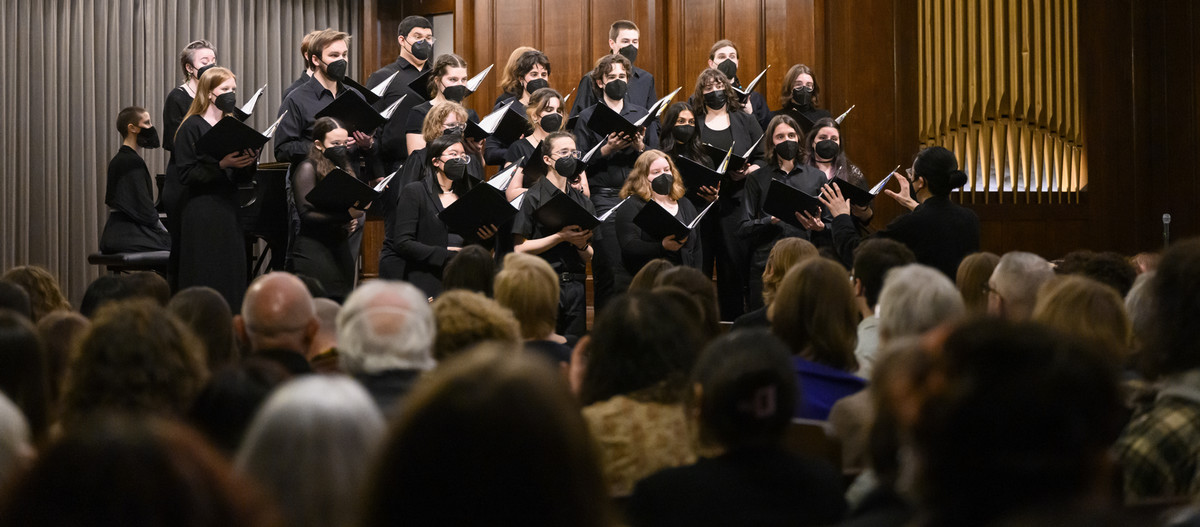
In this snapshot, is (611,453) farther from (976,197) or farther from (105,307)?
(976,197)

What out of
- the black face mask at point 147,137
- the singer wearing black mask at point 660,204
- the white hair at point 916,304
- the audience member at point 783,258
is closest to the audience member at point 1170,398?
the white hair at point 916,304

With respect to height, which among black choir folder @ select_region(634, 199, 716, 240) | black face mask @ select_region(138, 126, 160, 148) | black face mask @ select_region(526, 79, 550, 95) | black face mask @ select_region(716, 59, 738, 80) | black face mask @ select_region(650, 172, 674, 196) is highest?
black face mask @ select_region(716, 59, 738, 80)

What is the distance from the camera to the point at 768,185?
20.6ft

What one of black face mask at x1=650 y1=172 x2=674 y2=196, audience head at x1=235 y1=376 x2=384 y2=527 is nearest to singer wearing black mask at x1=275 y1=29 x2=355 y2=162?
black face mask at x1=650 y1=172 x2=674 y2=196

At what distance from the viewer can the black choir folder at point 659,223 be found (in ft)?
18.2

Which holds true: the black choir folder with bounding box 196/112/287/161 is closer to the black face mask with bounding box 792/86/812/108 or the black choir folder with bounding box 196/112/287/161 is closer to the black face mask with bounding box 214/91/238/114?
the black face mask with bounding box 214/91/238/114

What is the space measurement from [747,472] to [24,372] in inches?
54.4

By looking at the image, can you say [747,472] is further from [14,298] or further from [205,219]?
[205,219]

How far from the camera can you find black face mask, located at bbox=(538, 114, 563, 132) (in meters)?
6.47

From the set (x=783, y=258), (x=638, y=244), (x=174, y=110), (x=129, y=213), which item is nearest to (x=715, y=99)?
(x=638, y=244)

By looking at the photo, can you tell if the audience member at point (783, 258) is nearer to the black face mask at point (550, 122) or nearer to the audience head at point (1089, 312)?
the audience head at point (1089, 312)

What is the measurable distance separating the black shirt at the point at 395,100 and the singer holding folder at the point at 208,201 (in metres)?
1.07

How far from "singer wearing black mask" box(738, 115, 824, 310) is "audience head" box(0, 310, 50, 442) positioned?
419cm

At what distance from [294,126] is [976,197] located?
492 centimetres
